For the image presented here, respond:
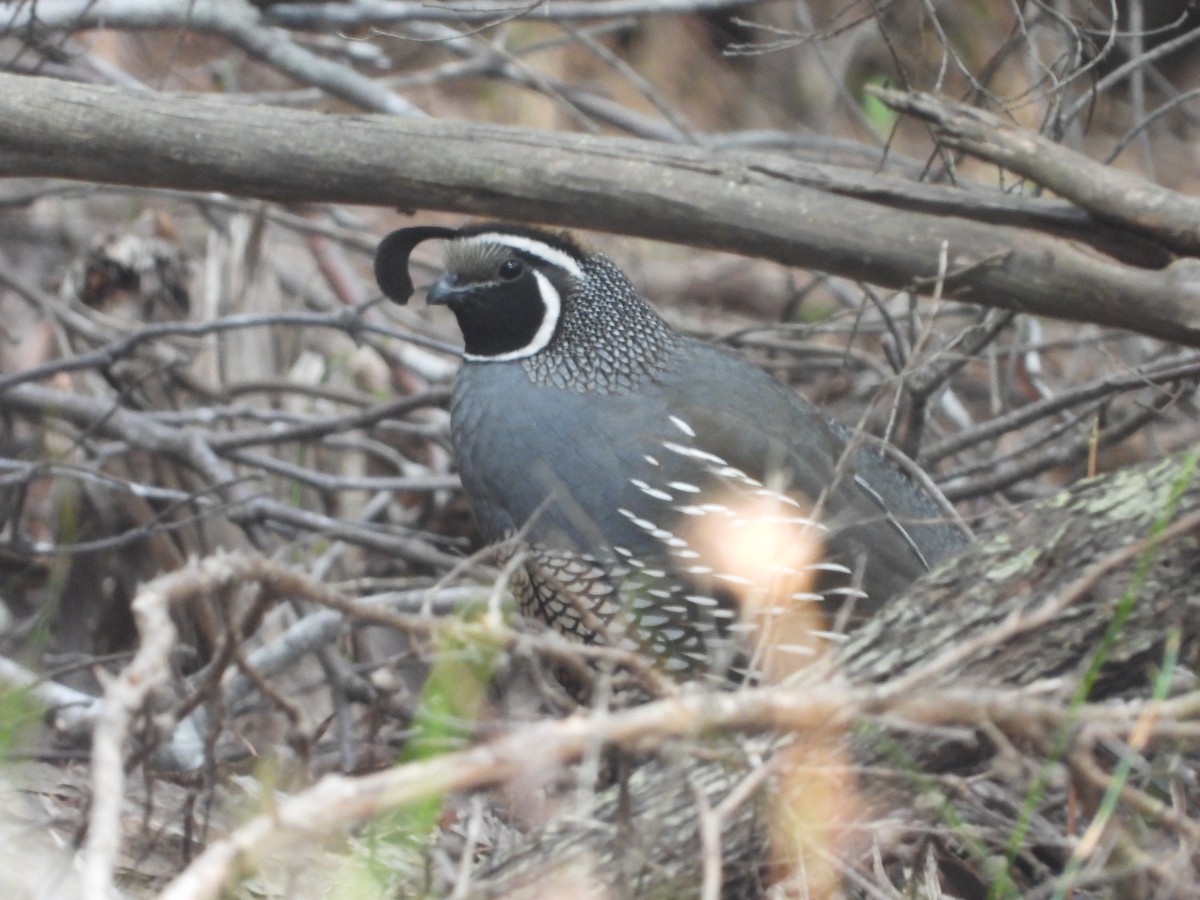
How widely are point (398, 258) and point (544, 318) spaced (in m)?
0.49

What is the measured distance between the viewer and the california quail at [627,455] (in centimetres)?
400

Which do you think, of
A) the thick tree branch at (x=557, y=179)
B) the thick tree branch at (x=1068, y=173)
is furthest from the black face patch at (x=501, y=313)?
the thick tree branch at (x=1068, y=173)

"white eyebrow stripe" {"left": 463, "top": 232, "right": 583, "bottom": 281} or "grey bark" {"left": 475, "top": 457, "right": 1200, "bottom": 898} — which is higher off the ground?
"white eyebrow stripe" {"left": 463, "top": 232, "right": 583, "bottom": 281}

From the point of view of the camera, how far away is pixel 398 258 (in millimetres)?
4262

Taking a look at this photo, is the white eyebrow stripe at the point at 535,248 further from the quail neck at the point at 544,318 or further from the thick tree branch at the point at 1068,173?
the thick tree branch at the point at 1068,173

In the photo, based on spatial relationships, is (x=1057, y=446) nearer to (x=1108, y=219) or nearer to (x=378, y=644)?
(x=1108, y=219)

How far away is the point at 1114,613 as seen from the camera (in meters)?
2.50

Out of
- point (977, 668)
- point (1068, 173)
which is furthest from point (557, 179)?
point (977, 668)

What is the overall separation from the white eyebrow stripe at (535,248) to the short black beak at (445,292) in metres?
0.14

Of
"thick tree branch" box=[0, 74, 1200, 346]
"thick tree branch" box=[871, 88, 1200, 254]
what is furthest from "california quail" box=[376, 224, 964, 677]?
"thick tree branch" box=[871, 88, 1200, 254]

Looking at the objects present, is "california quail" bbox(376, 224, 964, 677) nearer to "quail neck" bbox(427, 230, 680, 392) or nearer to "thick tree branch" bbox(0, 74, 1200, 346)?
"quail neck" bbox(427, 230, 680, 392)

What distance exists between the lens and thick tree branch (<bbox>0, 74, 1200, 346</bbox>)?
3.27m

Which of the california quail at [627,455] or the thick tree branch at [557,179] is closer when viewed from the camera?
the thick tree branch at [557,179]

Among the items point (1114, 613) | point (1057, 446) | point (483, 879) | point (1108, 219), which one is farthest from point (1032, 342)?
point (483, 879)
